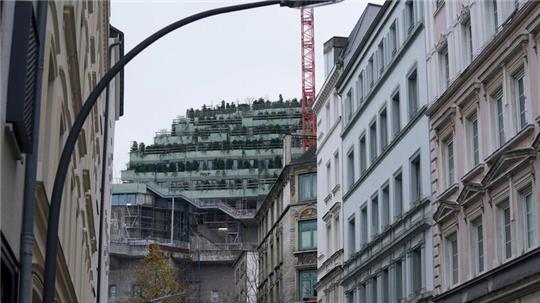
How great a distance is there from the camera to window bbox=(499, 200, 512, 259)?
24.9m

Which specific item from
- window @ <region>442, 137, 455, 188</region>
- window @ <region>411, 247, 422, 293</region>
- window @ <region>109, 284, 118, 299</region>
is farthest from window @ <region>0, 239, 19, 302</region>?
window @ <region>109, 284, 118, 299</region>

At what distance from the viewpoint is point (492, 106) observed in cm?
2609

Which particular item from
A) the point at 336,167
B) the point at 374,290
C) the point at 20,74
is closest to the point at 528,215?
the point at 20,74

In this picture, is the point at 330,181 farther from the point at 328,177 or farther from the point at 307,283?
the point at 307,283

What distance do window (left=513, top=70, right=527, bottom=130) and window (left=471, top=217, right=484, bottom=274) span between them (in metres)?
3.70

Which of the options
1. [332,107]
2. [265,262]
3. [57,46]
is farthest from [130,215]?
[57,46]

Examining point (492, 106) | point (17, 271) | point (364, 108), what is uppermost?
point (364, 108)

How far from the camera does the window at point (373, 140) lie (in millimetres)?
39888

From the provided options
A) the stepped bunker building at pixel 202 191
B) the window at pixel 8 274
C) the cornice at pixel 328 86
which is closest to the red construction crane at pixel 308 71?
the stepped bunker building at pixel 202 191

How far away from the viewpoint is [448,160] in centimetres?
3023

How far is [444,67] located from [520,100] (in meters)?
6.95

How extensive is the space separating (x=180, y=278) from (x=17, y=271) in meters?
92.2

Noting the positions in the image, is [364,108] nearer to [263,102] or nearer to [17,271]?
[17,271]

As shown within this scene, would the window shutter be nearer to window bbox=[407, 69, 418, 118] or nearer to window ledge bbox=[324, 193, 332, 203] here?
window bbox=[407, 69, 418, 118]
